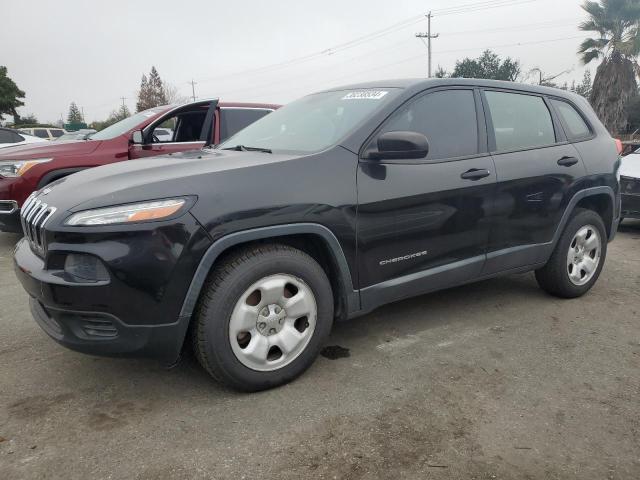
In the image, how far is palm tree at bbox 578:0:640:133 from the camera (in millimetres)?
20453

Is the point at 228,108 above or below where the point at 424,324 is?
above

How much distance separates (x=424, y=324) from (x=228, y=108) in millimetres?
4045

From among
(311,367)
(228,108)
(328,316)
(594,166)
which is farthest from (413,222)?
(228,108)

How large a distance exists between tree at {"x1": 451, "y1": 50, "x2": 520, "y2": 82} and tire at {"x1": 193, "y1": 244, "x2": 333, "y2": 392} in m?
51.2

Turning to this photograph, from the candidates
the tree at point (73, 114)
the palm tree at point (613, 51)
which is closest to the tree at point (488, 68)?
the palm tree at point (613, 51)

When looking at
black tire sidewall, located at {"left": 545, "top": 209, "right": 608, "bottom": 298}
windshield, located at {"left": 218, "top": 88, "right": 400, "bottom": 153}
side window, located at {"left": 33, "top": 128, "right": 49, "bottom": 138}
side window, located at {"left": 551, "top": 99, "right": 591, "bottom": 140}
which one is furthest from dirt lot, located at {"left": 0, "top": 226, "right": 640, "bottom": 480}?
side window, located at {"left": 33, "top": 128, "right": 49, "bottom": 138}

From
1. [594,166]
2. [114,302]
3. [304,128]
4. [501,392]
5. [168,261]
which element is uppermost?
[304,128]

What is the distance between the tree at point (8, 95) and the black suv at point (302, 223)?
46649mm

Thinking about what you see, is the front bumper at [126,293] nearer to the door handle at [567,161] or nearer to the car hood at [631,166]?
the door handle at [567,161]

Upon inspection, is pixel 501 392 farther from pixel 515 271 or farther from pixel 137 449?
pixel 137 449

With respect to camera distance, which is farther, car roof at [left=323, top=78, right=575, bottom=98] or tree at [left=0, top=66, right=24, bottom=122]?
tree at [left=0, top=66, right=24, bottom=122]

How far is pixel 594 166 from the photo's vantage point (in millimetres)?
3861

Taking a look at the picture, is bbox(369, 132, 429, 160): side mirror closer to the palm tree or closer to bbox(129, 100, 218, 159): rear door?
bbox(129, 100, 218, 159): rear door

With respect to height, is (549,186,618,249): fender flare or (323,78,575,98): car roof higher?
(323,78,575,98): car roof
